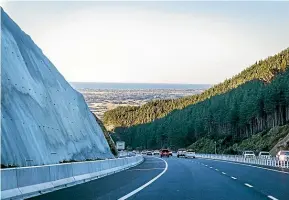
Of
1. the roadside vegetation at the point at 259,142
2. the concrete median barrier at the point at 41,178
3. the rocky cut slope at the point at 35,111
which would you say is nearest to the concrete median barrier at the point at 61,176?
the concrete median barrier at the point at 41,178

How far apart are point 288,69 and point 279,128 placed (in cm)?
5114

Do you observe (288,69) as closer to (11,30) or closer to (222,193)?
(11,30)

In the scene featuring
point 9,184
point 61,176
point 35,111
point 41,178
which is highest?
point 35,111

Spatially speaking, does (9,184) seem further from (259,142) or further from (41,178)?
(259,142)

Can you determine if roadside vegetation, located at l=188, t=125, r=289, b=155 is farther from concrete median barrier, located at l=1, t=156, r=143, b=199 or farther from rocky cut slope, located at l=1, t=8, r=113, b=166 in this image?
concrete median barrier, located at l=1, t=156, r=143, b=199

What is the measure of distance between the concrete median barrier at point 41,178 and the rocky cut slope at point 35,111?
4.05 metres

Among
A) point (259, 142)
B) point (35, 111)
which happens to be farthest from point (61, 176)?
point (259, 142)

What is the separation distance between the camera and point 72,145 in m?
49.2

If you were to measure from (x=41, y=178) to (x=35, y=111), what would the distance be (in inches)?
792

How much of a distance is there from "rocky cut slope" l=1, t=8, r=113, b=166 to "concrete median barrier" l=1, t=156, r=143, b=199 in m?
4.05

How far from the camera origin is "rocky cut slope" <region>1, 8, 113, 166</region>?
33.2m

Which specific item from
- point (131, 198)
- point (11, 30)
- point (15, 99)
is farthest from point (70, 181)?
point (11, 30)

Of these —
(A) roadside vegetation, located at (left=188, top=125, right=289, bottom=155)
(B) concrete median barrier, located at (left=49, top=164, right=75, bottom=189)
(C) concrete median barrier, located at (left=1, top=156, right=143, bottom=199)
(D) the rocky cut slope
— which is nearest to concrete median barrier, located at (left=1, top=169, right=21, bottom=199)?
(C) concrete median barrier, located at (left=1, top=156, right=143, bottom=199)

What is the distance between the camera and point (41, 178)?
2066 centimetres
